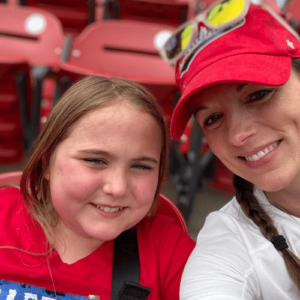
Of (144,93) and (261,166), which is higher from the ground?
(144,93)

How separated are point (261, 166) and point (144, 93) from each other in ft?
1.42

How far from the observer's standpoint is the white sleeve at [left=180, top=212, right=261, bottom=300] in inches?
31.0

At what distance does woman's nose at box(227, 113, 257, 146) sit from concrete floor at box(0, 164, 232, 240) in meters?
1.24

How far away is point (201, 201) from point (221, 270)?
1.62 metres

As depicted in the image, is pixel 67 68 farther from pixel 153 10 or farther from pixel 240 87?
pixel 153 10

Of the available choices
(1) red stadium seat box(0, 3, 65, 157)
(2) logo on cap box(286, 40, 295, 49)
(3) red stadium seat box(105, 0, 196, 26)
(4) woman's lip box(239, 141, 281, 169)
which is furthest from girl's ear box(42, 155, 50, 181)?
(3) red stadium seat box(105, 0, 196, 26)

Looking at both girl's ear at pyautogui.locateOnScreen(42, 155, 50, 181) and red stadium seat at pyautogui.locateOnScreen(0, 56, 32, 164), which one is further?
red stadium seat at pyautogui.locateOnScreen(0, 56, 32, 164)

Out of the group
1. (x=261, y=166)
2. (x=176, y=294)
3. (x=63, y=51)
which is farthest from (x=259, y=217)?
(x=63, y=51)

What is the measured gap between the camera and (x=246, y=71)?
766 millimetres

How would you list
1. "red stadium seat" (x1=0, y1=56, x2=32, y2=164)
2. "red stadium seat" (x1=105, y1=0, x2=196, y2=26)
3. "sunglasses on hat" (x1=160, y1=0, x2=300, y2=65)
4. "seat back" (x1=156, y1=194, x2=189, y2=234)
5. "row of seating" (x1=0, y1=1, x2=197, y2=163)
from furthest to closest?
"red stadium seat" (x1=105, y1=0, x2=196, y2=26)
"row of seating" (x1=0, y1=1, x2=197, y2=163)
"red stadium seat" (x1=0, y1=56, x2=32, y2=164)
"seat back" (x1=156, y1=194, x2=189, y2=234)
"sunglasses on hat" (x1=160, y1=0, x2=300, y2=65)

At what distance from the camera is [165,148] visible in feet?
3.58

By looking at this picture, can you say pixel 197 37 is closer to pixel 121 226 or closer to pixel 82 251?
pixel 121 226

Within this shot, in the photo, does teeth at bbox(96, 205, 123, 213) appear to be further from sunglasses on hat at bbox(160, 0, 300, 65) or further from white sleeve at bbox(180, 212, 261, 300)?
sunglasses on hat at bbox(160, 0, 300, 65)

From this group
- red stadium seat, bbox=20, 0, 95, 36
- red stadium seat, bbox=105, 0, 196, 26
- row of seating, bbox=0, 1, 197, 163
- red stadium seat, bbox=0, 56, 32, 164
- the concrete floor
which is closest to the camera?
red stadium seat, bbox=0, 56, 32, 164
